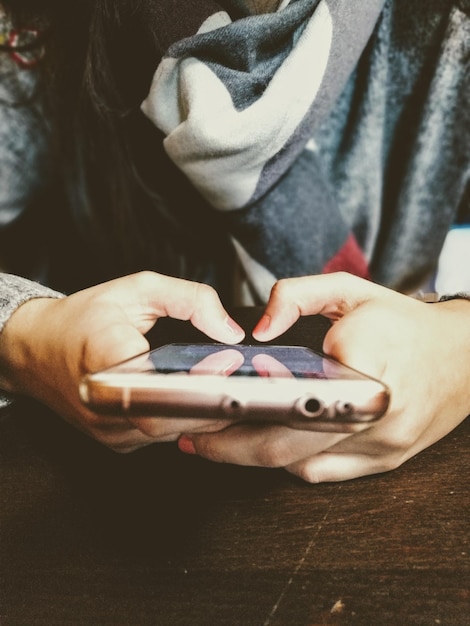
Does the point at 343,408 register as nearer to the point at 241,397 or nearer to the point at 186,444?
the point at 241,397

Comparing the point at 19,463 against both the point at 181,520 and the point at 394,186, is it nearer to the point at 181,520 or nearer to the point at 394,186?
the point at 181,520

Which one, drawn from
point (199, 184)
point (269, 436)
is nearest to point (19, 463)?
point (269, 436)

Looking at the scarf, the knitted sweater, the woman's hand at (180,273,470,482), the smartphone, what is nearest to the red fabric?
the knitted sweater

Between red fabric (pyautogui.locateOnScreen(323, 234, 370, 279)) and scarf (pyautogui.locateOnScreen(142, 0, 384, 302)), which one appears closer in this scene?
scarf (pyautogui.locateOnScreen(142, 0, 384, 302))

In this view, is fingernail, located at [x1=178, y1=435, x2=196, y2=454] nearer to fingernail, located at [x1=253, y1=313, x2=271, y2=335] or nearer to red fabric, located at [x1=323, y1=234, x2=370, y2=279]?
fingernail, located at [x1=253, y1=313, x2=271, y2=335]

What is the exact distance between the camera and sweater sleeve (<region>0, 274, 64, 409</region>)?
0.39 meters

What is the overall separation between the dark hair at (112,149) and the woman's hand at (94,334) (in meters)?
0.31

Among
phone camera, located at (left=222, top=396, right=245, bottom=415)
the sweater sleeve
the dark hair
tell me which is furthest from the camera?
the dark hair

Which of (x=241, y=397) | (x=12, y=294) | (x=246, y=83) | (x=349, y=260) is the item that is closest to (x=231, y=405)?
(x=241, y=397)

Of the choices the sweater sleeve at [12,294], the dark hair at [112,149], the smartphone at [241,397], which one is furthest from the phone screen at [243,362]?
the dark hair at [112,149]

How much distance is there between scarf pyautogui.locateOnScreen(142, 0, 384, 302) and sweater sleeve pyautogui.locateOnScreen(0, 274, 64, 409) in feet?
0.75

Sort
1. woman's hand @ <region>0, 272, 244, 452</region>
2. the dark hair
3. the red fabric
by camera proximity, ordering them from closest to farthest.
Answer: woman's hand @ <region>0, 272, 244, 452</region> < the dark hair < the red fabric

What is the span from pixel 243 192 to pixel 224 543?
1.37 ft

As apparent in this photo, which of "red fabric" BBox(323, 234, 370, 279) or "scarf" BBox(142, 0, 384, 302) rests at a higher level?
"scarf" BBox(142, 0, 384, 302)
